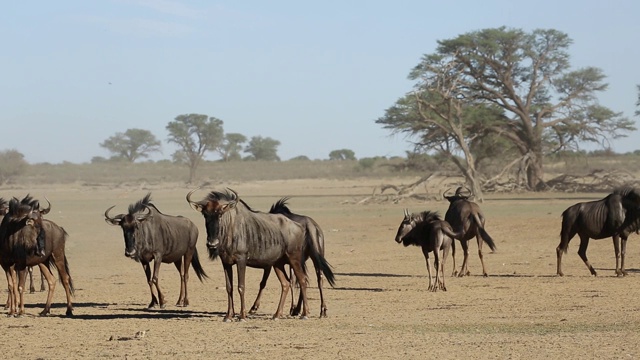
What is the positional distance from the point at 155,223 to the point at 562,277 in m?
7.50

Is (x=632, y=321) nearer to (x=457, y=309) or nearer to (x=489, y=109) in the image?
(x=457, y=309)

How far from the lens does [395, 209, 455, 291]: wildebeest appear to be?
58.8 feet

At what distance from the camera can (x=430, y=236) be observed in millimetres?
18328

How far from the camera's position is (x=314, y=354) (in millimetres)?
11062

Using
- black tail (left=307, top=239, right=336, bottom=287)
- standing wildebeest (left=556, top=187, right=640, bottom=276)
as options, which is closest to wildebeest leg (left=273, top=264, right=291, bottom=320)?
black tail (left=307, top=239, right=336, bottom=287)

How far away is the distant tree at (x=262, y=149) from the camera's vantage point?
466 feet

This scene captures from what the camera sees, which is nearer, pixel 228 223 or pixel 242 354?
pixel 242 354

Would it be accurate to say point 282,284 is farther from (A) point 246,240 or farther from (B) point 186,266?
(B) point 186,266

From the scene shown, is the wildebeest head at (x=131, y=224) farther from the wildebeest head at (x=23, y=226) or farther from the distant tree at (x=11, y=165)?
the distant tree at (x=11, y=165)

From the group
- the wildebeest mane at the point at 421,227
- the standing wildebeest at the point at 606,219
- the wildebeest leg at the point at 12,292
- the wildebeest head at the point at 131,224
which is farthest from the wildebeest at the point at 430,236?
the wildebeest leg at the point at 12,292

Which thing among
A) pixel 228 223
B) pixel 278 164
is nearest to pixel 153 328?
pixel 228 223

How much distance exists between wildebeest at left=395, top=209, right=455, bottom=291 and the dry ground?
0.41 metres

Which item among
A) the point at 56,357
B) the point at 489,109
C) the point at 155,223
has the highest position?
the point at 489,109

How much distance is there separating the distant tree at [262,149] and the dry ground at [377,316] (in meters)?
115
